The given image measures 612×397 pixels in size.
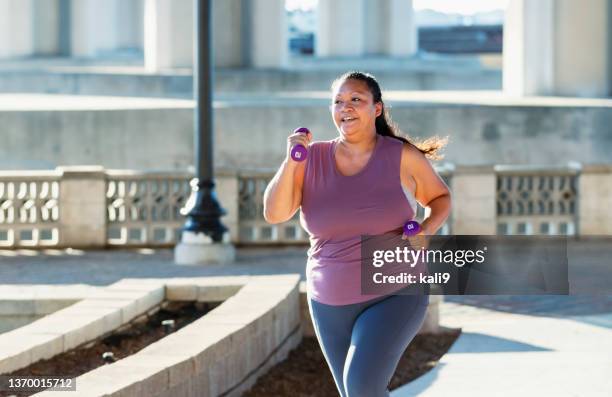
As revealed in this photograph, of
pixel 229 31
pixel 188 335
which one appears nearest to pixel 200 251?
pixel 188 335

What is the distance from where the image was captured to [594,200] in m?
18.5

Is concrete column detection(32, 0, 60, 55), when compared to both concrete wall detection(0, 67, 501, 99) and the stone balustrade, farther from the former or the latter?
the stone balustrade

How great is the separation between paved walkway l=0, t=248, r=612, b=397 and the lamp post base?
24 centimetres

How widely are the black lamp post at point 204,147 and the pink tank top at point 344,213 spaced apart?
989 cm

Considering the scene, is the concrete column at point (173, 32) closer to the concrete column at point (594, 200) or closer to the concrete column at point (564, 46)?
the concrete column at point (564, 46)

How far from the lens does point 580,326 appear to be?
1141 centimetres

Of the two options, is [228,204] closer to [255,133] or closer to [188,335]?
[255,133]

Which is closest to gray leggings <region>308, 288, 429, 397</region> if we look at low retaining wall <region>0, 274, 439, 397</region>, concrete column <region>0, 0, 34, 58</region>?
low retaining wall <region>0, 274, 439, 397</region>

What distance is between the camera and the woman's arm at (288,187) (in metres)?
5.62

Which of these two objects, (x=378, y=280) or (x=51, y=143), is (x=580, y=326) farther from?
(x=51, y=143)

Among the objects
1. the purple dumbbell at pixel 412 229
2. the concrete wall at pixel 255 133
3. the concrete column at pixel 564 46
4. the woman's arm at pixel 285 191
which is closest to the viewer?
the purple dumbbell at pixel 412 229

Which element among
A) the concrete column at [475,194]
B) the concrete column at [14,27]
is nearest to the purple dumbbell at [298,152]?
the concrete column at [475,194]

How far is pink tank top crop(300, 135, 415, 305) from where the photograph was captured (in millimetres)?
5562

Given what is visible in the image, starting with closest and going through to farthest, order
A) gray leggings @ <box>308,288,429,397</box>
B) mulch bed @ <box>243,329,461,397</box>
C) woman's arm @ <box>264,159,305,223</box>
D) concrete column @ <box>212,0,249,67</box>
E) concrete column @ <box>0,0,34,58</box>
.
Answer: gray leggings @ <box>308,288,429,397</box>
woman's arm @ <box>264,159,305,223</box>
mulch bed @ <box>243,329,461,397</box>
concrete column @ <box>212,0,249,67</box>
concrete column @ <box>0,0,34,58</box>
